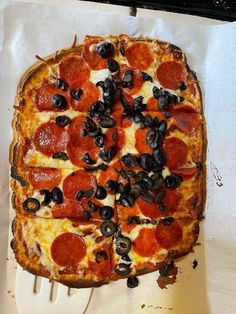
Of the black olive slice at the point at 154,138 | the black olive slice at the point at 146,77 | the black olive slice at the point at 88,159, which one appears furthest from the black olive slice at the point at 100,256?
the black olive slice at the point at 146,77

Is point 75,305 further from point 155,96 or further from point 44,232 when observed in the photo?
point 155,96

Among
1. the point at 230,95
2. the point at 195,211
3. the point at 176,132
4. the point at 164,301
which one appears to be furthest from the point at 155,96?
the point at 164,301

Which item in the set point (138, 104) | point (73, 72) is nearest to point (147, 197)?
point (138, 104)

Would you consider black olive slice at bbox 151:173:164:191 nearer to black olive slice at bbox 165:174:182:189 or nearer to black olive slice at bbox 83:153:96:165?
black olive slice at bbox 165:174:182:189

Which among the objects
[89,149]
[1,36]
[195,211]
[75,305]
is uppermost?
[1,36]

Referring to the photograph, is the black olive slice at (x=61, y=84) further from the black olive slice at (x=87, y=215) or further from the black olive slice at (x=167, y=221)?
the black olive slice at (x=167, y=221)
